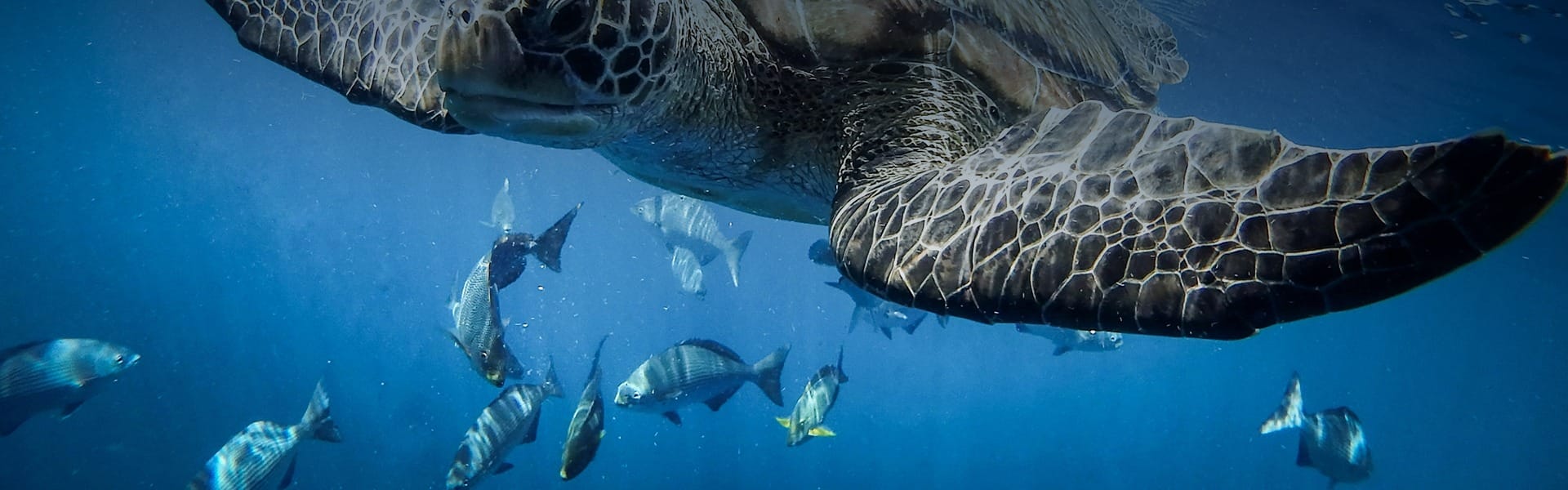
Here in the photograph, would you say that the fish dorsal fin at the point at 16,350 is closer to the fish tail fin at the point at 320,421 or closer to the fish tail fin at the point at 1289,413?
the fish tail fin at the point at 320,421

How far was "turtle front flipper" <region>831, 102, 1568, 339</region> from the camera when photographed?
117 cm

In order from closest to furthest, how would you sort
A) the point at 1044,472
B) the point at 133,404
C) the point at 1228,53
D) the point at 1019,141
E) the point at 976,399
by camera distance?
the point at 1019,141 → the point at 1228,53 → the point at 133,404 → the point at 1044,472 → the point at 976,399

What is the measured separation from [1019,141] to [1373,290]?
3.18 feet

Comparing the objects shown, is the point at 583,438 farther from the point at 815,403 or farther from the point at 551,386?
the point at 815,403

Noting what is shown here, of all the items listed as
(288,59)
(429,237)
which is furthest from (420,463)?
(429,237)

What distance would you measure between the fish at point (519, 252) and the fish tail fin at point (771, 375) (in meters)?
2.28

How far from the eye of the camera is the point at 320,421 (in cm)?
603

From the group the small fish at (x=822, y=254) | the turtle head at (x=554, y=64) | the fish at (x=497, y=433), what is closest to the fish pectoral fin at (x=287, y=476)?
the fish at (x=497, y=433)

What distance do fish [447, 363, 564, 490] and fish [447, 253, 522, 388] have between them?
0.81 m

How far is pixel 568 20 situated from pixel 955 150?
4.61ft

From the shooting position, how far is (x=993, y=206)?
5.78 ft

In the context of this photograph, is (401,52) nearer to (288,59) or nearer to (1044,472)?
(288,59)

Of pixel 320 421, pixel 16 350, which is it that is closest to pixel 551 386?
pixel 320 421

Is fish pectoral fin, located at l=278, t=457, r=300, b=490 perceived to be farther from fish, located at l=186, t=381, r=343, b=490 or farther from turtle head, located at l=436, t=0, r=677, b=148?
turtle head, located at l=436, t=0, r=677, b=148
